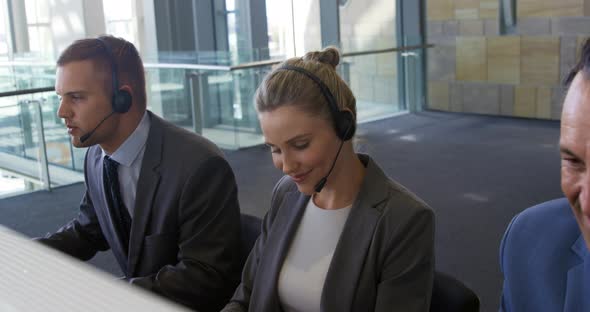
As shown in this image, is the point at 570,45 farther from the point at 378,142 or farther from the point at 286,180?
the point at 286,180

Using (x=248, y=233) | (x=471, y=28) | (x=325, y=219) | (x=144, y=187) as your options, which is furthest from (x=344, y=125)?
(x=471, y=28)

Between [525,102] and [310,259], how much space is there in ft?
23.3

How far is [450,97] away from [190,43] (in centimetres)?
330

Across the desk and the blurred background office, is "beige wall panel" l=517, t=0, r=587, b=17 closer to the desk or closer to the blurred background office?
the blurred background office

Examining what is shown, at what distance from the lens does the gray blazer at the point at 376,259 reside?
5.14ft

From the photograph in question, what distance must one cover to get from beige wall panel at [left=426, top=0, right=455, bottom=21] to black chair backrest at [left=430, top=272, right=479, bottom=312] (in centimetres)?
770

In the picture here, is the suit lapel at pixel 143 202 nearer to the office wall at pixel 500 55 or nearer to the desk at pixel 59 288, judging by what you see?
the desk at pixel 59 288

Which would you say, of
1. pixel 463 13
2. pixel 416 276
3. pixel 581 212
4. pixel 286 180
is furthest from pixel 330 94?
pixel 463 13

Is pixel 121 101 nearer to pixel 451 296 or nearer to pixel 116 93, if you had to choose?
pixel 116 93

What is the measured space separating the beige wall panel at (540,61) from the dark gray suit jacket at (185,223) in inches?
264

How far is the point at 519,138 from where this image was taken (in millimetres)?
7234

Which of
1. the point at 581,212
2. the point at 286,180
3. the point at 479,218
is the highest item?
the point at 581,212

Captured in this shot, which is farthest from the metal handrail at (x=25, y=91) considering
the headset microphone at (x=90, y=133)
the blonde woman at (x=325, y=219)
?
the blonde woman at (x=325, y=219)

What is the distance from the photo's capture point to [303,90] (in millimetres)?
1752
